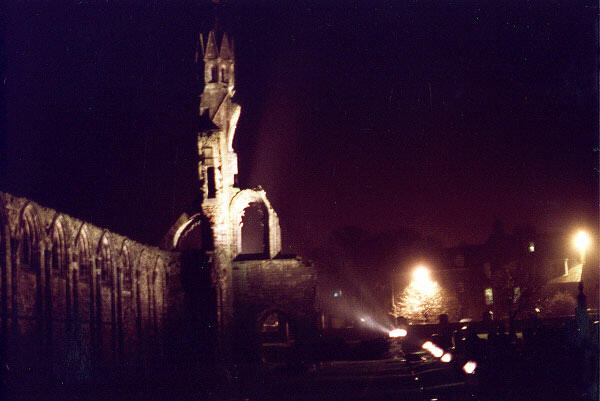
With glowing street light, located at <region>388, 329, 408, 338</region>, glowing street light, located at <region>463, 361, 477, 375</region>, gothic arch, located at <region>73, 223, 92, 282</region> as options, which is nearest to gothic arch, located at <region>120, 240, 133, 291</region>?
gothic arch, located at <region>73, 223, 92, 282</region>

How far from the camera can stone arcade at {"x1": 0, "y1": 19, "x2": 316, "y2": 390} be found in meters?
23.1

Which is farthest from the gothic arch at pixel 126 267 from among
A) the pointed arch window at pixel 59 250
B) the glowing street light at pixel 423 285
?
the glowing street light at pixel 423 285

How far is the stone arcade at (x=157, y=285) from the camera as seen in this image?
23094 millimetres

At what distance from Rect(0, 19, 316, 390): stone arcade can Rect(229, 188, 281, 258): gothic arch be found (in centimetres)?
5

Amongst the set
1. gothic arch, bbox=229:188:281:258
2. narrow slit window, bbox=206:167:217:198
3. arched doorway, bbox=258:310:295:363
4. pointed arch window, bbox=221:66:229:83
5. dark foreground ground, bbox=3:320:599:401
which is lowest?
dark foreground ground, bbox=3:320:599:401

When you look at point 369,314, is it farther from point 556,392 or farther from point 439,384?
point 556,392

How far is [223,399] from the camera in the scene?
21.9 m

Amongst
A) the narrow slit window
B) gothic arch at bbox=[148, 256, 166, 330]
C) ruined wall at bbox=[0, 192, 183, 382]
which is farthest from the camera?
the narrow slit window

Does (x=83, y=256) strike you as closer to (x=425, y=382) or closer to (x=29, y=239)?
(x=29, y=239)

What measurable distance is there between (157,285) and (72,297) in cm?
1096

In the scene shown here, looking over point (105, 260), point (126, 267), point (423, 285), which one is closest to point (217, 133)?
point (126, 267)

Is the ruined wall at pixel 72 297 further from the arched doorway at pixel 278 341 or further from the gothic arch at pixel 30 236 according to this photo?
the arched doorway at pixel 278 341

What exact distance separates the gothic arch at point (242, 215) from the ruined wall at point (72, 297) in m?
4.72

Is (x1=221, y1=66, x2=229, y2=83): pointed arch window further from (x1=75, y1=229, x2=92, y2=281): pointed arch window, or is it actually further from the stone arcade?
(x1=75, y1=229, x2=92, y2=281): pointed arch window
